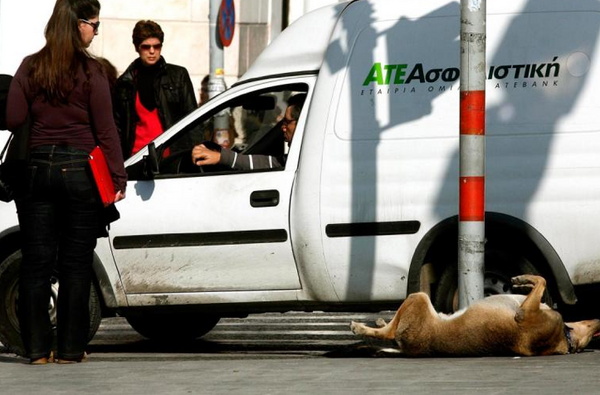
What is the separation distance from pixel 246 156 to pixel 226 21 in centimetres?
564

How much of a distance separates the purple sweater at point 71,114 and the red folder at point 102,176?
0.04 m

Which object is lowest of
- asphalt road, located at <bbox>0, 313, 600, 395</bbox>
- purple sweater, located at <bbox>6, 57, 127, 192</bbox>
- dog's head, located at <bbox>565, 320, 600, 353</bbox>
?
asphalt road, located at <bbox>0, 313, 600, 395</bbox>

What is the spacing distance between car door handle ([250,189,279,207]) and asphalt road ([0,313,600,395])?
864mm

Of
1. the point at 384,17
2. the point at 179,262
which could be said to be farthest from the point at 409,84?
the point at 179,262

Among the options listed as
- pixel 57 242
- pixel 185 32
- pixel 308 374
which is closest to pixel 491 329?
pixel 308 374

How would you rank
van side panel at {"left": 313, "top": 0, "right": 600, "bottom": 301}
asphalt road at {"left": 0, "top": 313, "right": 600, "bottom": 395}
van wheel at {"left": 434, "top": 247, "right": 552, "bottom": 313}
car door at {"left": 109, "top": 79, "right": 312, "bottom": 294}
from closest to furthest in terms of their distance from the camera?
1. asphalt road at {"left": 0, "top": 313, "right": 600, "bottom": 395}
2. van side panel at {"left": 313, "top": 0, "right": 600, "bottom": 301}
3. van wheel at {"left": 434, "top": 247, "right": 552, "bottom": 313}
4. car door at {"left": 109, "top": 79, "right": 312, "bottom": 294}

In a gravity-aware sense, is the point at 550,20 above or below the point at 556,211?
above

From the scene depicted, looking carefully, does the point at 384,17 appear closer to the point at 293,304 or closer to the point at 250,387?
the point at 293,304

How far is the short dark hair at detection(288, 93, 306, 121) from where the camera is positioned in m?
A: 9.43

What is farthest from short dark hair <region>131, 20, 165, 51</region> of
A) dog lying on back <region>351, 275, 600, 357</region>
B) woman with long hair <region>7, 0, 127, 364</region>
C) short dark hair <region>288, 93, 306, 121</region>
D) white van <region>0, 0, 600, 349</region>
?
dog lying on back <region>351, 275, 600, 357</region>

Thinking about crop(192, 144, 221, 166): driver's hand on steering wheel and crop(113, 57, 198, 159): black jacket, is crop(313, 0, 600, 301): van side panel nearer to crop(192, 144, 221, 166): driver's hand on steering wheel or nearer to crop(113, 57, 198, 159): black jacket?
crop(192, 144, 221, 166): driver's hand on steering wheel

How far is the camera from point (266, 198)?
9188mm

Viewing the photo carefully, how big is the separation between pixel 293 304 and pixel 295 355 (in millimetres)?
364

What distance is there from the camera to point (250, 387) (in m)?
7.09
